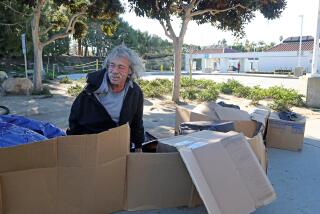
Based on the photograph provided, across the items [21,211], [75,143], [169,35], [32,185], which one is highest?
[169,35]

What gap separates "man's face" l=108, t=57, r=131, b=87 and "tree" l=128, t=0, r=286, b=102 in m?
7.13

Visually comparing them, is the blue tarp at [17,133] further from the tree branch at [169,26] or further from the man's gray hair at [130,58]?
the tree branch at [169,26]

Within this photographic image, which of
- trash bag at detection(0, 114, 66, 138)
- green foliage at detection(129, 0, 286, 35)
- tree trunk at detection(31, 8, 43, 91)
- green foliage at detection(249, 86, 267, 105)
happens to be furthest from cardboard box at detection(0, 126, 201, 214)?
tree trunk at detection(31, 8, 43, 91)

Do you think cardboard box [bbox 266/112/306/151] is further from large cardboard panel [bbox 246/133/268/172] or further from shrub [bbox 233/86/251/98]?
shrub [bbox 233/86/251/98]

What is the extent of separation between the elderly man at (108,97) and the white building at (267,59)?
42.5 metres

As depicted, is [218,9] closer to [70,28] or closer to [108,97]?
[70,28]

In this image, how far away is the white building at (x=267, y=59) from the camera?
48.7m

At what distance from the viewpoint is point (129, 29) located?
164 feet

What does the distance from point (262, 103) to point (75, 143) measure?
9.50 meters

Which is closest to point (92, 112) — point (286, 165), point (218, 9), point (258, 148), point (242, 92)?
point (258, 148)

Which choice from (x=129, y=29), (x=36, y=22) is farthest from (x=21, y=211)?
(x=129, y=29)

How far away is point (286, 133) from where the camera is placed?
5.66 meters

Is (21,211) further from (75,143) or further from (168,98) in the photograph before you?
(168,98)

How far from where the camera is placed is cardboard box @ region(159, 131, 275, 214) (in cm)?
272
